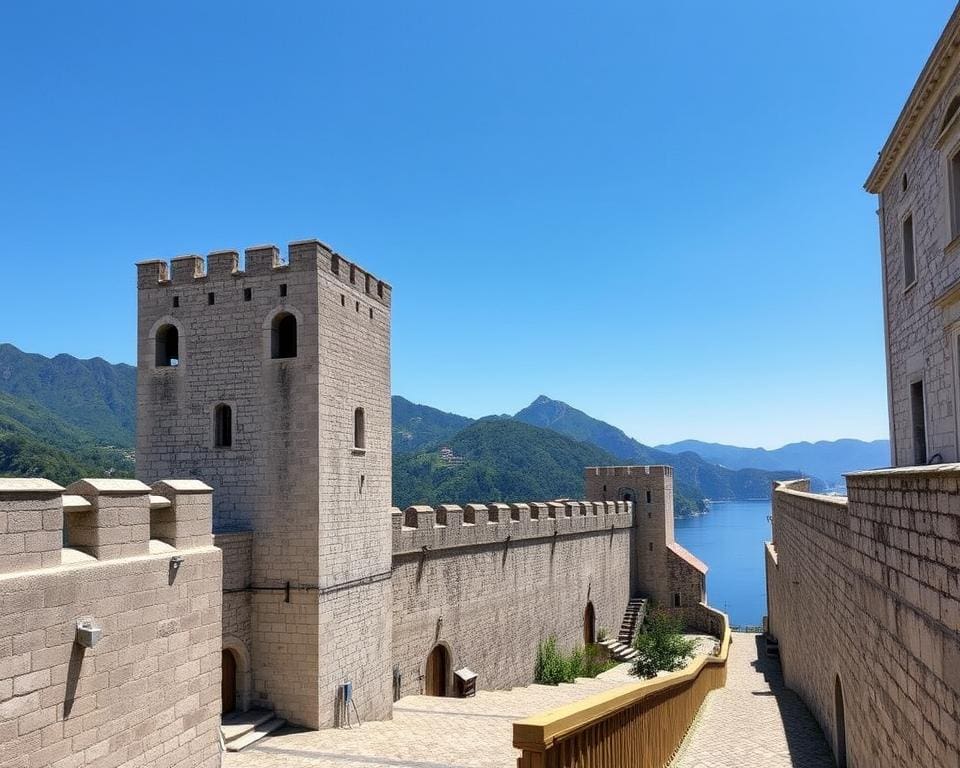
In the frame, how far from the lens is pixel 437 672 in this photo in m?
18.2

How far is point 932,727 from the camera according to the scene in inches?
196

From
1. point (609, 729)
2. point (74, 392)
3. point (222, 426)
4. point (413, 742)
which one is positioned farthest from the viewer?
point (74, 392)

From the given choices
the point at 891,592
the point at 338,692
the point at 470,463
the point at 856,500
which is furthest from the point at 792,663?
the point at 470,463

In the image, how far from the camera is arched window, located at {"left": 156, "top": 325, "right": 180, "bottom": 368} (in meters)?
14.6

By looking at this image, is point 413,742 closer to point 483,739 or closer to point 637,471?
point 483,739

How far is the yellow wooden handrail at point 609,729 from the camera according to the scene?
4.21 metres

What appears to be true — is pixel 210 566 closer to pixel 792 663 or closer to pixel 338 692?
pixel 338 692

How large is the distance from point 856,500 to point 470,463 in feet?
399

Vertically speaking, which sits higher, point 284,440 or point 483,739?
point 284,440

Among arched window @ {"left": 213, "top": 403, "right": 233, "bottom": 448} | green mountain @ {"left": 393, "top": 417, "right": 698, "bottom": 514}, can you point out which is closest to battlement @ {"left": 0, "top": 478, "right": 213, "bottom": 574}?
arched window @ {"left": 213, "top": 403, "right": 233, "bottom": 448}

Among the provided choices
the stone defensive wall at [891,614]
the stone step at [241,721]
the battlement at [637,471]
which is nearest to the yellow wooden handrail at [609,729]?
the stone defensive wall at [891,614]

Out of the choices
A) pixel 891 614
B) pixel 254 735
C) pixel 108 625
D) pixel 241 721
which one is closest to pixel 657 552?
pixel 241 721

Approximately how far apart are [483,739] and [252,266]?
911cm

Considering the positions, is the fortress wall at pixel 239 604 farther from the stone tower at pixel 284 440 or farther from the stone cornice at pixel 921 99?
the stone cornice at pixel 921 99
